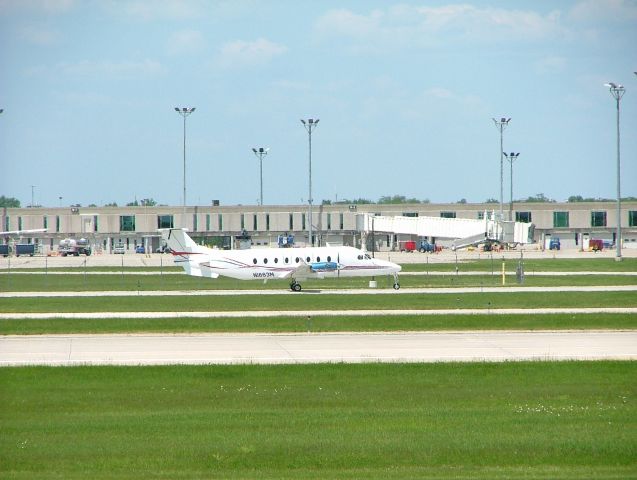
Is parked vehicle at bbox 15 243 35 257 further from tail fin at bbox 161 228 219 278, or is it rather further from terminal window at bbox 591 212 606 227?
terminal window at bbox 591 212 606 227

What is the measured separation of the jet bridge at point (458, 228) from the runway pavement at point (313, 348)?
84.3 metres

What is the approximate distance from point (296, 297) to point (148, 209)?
3925 inches

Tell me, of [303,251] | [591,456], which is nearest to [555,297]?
[303,251]

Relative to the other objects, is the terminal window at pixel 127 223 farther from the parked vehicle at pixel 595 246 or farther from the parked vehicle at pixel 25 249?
the parked vehicle at pixel 595 246

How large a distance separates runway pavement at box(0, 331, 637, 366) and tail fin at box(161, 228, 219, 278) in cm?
2694

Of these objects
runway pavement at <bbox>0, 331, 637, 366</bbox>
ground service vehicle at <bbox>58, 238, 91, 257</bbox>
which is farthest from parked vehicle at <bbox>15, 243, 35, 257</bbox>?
runway pavement at <bbox>0, 331, 637, 366</bbox>

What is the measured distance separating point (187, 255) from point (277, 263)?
584 centimetres

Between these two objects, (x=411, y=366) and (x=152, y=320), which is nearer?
(x=411, y=366)

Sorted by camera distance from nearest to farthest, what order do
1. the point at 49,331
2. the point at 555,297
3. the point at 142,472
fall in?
the point at 142,472, the point at 49,331, the point at 555,297

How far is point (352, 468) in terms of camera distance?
1733 centimetres

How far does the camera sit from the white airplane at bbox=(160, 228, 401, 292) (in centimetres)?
6266

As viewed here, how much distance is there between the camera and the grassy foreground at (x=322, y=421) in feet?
57.1

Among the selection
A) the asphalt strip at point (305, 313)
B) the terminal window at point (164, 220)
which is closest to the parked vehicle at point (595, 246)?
the terminal window at point (164, 220)

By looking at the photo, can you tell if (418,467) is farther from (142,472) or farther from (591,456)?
(142,472)
